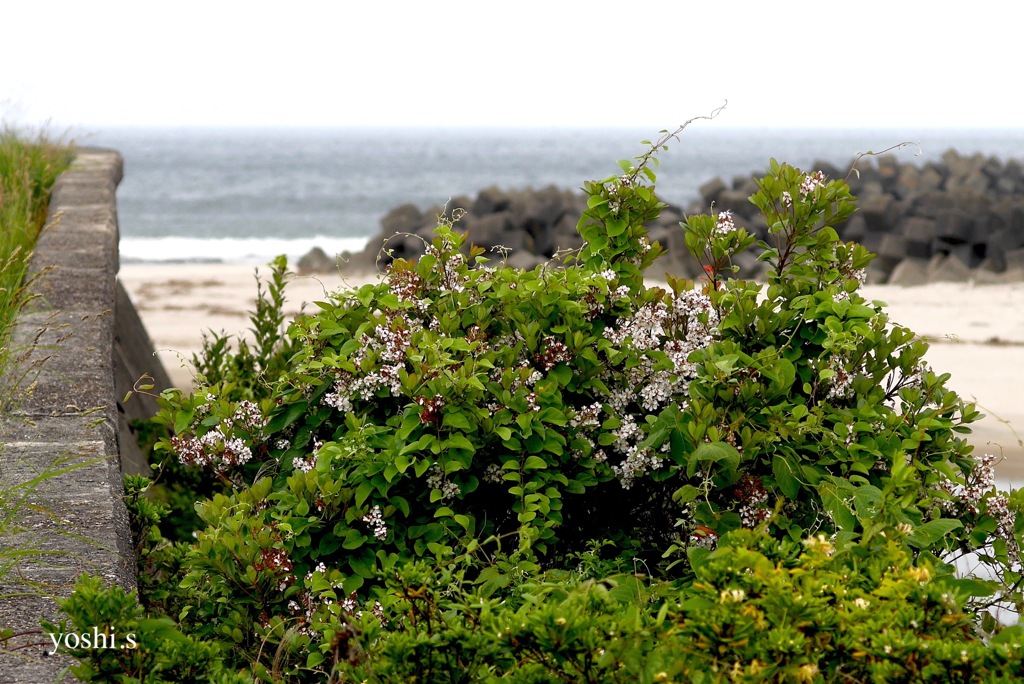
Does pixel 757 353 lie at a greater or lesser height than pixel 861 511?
greater

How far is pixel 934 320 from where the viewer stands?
12141 millimetres

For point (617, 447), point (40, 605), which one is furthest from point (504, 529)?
point (40, 605)

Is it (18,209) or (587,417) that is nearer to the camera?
(587,417)

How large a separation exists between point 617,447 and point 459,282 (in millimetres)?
681

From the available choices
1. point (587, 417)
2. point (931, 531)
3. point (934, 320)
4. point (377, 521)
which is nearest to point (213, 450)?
point (377, 521)

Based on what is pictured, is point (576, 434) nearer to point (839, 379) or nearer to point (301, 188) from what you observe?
point (839, 379)

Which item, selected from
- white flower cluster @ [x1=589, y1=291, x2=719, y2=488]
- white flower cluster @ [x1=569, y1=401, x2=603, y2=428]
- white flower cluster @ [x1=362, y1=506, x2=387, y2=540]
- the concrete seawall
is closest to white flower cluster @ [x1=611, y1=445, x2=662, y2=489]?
white flower cluster @ [x1=589, y1=291, x2=719, y2=488]

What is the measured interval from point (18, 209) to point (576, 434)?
3925 millimetres

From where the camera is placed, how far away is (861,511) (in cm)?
206

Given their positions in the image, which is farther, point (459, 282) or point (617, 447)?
point (459, 282)

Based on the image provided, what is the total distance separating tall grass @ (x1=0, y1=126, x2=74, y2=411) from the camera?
10.7ft

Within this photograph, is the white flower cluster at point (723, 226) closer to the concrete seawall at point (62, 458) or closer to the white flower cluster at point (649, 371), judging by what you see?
the white flower cluster at point (649, 371)

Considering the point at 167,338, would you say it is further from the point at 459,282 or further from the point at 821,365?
the point at 821,365

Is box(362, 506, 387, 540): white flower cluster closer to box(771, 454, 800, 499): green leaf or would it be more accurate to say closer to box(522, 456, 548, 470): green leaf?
box(522, 456, 548, 470): green leaf
